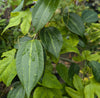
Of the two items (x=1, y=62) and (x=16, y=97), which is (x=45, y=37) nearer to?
(x=1, y=62)

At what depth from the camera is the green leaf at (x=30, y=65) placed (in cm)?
38

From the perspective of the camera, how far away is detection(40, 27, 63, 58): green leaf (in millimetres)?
521

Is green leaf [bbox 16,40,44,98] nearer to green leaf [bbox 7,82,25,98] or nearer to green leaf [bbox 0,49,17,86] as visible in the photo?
green leaf [bbox 0,49,17,86]

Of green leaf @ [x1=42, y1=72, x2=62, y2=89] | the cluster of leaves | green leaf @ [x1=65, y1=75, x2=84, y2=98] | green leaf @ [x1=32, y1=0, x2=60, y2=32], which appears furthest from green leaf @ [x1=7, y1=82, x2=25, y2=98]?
green leaf @ [x1=32, y1=0, x2=60, y2=32]

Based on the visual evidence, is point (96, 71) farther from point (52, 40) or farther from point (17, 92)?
point (17, 92)

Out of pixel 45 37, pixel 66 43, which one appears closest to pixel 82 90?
pixel 66 43

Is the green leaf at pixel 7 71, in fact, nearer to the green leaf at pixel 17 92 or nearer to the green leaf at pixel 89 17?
the green leaf at pixel 17 92

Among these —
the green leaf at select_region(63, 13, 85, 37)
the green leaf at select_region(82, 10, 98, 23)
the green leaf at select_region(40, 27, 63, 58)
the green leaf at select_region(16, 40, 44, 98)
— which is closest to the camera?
the green leaf at select_region(16, 40, 44, 98)

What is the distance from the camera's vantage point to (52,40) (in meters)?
0.56

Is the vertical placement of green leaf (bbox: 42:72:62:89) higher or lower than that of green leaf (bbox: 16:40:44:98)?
lower

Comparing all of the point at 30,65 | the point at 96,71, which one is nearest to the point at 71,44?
the point at 96,71

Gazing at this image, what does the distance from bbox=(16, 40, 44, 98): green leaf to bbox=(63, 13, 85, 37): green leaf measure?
0.24 m

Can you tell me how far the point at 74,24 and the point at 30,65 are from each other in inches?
14.0

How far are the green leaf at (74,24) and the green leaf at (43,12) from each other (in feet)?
0.67
